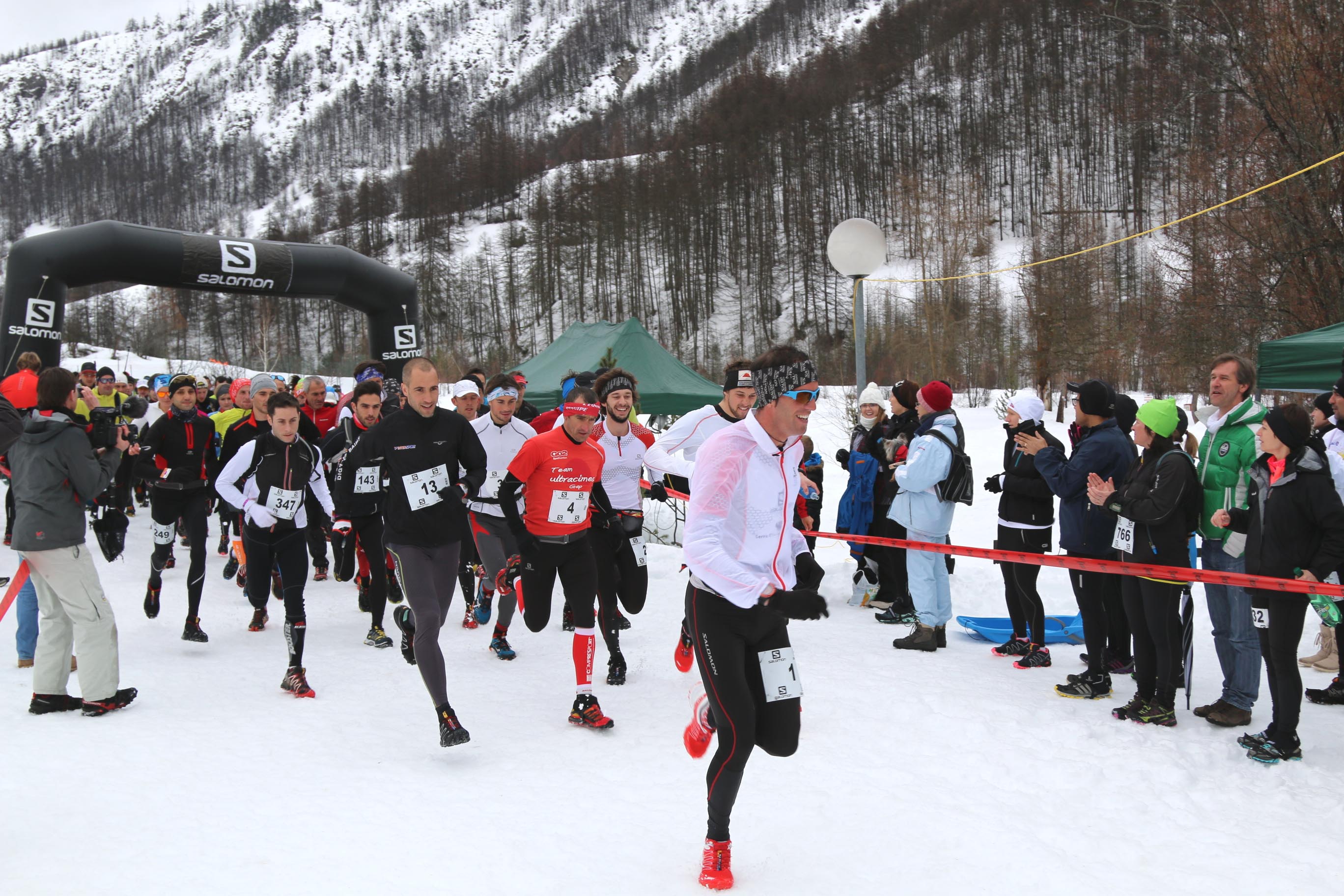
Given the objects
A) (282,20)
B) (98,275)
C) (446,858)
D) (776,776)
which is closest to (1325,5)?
(776,776)

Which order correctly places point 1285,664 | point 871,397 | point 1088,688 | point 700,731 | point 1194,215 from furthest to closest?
point 1194,215, point 871,397, point 1088,688, point 1285,664, point 700,731

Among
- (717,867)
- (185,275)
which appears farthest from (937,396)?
(185,275)

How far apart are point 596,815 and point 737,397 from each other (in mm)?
2500

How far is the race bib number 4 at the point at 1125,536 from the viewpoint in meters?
4.98

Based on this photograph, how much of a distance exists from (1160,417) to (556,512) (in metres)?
3.53

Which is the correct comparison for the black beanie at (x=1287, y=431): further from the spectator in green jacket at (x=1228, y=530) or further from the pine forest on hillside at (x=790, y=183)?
the pine forest on hillside at (x=790, y=183)

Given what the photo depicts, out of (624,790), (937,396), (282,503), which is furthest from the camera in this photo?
(937,396)

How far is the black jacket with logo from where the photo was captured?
4711 mm

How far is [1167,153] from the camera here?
5841cm

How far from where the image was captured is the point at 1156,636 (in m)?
4.90

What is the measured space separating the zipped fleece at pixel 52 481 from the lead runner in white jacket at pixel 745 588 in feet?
12.4

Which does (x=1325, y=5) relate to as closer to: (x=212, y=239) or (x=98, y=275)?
(x=212, y=239)

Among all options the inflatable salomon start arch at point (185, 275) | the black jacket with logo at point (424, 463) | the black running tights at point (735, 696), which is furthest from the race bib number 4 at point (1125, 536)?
the inflatable salomon start arch at point (185, 275)

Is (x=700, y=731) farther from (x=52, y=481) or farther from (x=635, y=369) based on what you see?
(x=635, y=369)
